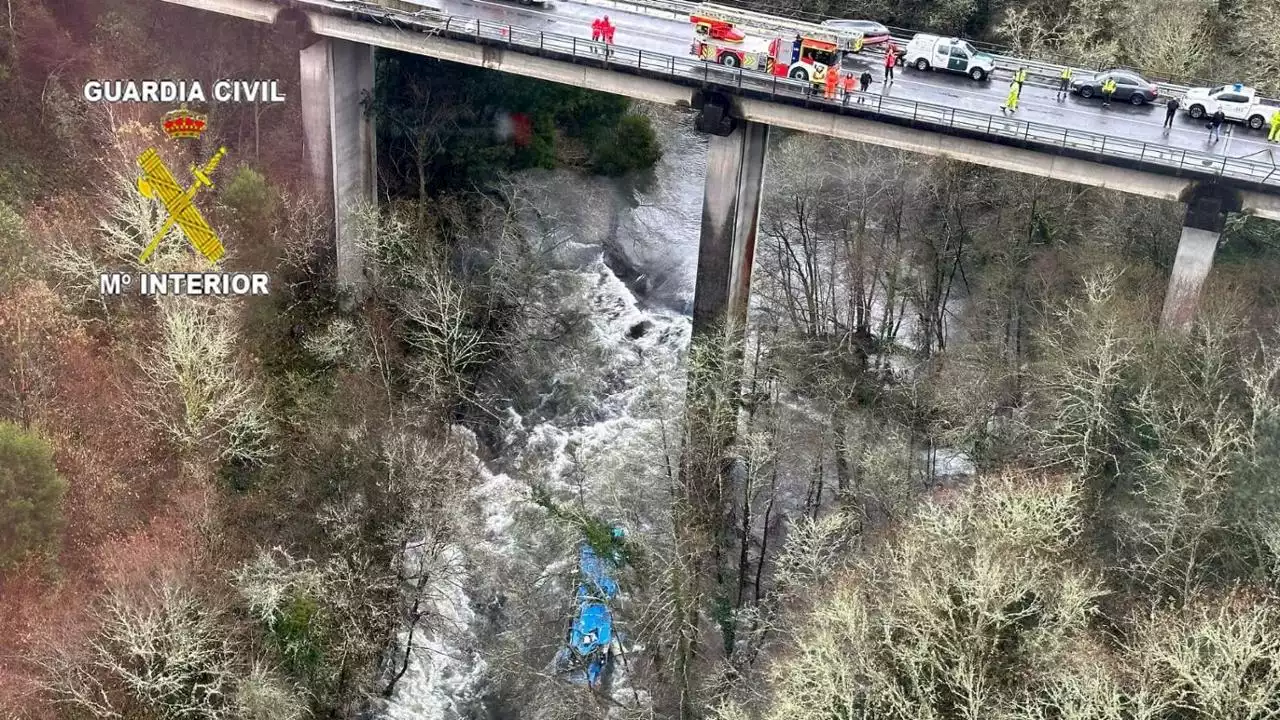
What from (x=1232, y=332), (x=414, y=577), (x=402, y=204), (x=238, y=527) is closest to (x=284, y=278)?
(x=402, y=204)

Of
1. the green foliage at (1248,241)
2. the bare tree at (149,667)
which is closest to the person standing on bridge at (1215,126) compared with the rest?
the green foliage at (1248,241)

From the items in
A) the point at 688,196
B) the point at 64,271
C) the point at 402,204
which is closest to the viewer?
the point at 64,271

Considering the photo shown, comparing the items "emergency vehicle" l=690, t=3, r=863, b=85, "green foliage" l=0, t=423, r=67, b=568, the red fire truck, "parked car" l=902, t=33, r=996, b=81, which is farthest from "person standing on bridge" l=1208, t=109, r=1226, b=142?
"green foliage" l=0, t=423, r=67, b=568

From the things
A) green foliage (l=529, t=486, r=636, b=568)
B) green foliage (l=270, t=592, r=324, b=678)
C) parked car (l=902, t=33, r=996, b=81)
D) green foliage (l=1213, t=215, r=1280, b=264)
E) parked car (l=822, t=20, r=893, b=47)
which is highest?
parked car (l=822, t=20, r=893, b=47)

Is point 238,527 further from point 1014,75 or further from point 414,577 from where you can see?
point 1014,75

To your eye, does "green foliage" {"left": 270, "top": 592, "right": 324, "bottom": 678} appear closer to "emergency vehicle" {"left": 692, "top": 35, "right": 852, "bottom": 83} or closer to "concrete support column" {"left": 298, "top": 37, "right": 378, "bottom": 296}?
"concrete support column" {"left": 298, "top": 37, "right": 378, "bottom": 296}

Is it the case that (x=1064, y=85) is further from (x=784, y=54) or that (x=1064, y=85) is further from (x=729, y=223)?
(x=729, y=223)

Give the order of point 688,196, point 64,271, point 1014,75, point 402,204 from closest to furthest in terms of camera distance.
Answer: point 64,271 < point 1014,75 < point 402,204 < point 688,196
